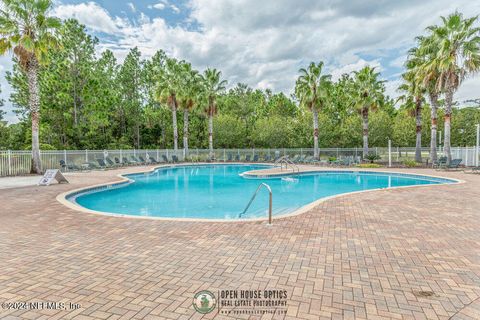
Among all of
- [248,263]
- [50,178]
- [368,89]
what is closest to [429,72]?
[368,89]

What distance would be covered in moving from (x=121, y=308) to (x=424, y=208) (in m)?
7.10

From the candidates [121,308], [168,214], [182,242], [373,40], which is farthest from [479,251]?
[373,40]

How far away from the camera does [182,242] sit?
450 cm

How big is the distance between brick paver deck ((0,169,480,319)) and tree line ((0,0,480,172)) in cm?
1150

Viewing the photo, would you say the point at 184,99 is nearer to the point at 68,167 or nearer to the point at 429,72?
the point at 68,167

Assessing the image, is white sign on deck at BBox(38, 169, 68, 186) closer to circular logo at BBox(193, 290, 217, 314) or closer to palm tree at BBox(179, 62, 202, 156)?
circular logo at BBox(193, 290, 217, 314)

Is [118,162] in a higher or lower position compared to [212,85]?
lower

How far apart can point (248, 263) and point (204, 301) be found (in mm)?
1034

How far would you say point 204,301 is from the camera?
2.76 meters

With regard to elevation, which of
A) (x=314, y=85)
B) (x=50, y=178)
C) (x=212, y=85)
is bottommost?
(x=50, y=178)

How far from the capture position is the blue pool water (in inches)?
340

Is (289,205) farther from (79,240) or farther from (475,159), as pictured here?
(475,159)

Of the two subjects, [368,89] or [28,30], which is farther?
[368,89]

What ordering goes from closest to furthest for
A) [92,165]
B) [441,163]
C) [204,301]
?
[204,301] → [441,163] → [92,165]
